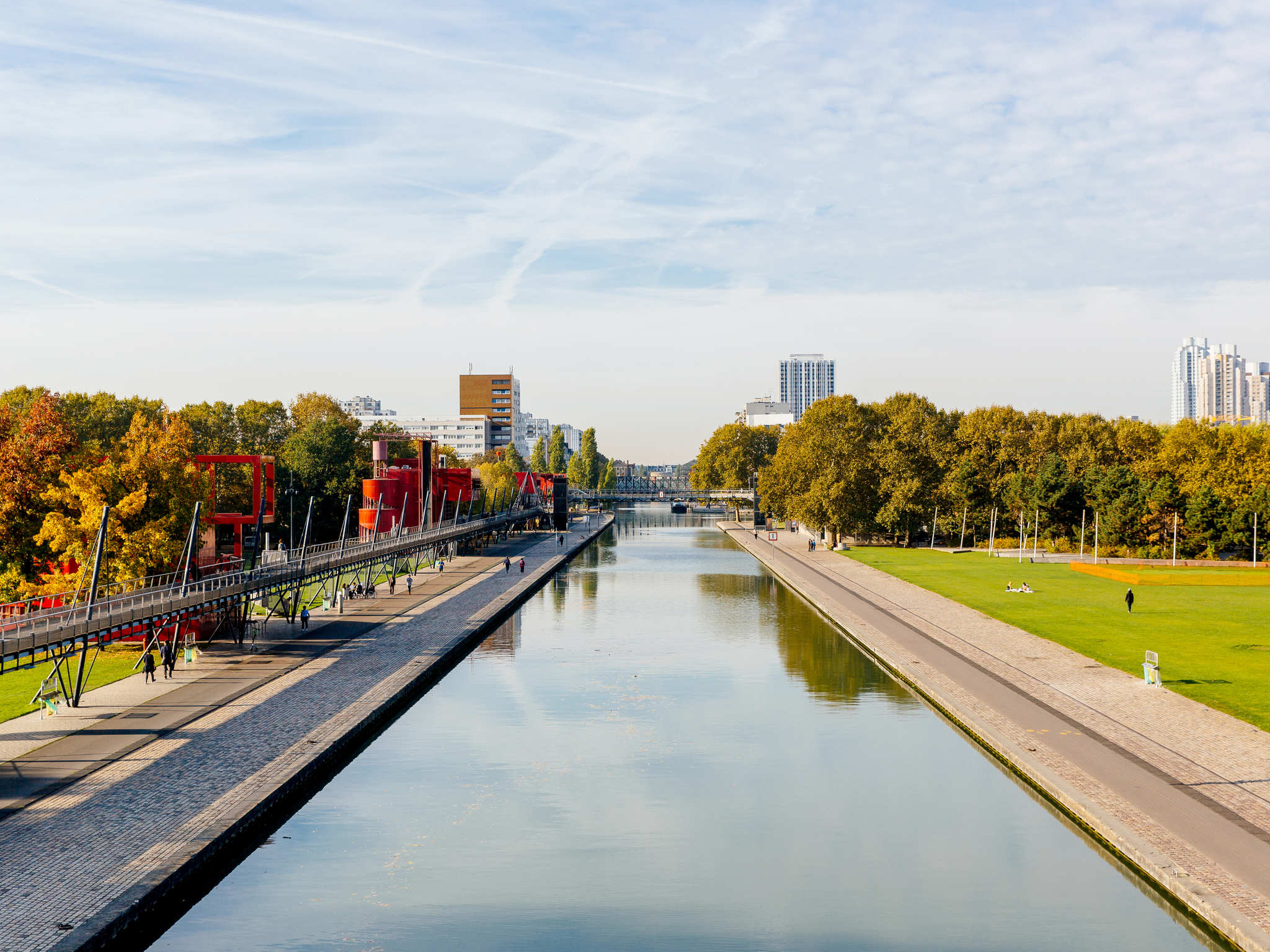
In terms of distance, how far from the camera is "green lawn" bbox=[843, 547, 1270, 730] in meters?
32.3

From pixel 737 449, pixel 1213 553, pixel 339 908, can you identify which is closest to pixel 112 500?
A: pixel 339 908

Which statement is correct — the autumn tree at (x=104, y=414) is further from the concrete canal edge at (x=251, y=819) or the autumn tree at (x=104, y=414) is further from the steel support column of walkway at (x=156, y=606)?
the concrete canal edge at (x=251, y=819)

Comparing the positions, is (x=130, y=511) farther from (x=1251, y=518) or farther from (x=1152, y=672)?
(x=1251, y=518)

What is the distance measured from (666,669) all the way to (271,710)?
15.7 metres

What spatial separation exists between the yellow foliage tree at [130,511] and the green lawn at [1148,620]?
116 feet

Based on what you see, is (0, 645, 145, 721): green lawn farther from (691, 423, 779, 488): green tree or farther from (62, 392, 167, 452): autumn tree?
(691, 423, 779, 488): green tree

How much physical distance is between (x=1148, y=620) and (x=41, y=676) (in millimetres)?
45452

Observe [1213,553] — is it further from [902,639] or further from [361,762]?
[361,762]

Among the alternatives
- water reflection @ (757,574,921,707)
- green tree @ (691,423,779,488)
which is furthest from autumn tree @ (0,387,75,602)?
green tree @ (691,423,779,488)

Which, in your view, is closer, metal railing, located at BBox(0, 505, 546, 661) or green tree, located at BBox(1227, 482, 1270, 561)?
metal railing, located at BBox(0, 505, 546, 661)

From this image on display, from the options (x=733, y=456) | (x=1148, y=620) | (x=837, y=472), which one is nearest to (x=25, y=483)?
(x=1148, y=620)

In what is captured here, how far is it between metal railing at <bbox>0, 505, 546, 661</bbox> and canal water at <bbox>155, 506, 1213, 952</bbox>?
28.9 feet

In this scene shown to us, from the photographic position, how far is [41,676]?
33.9m

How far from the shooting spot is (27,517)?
44.5m
